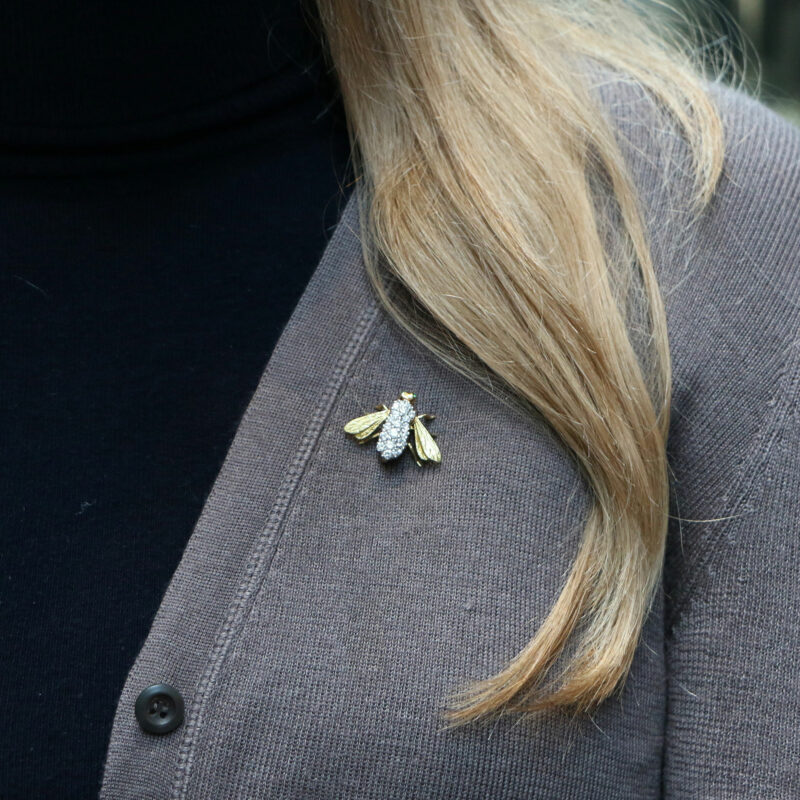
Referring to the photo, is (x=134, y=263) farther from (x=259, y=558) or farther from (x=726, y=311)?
(x=726, y=311)

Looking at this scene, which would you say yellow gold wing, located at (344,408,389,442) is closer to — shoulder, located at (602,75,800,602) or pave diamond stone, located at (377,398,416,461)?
pave diamond stone, located at (377,398,416,461)

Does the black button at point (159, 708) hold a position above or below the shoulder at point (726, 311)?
below

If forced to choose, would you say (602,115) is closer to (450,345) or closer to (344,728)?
(450,345)

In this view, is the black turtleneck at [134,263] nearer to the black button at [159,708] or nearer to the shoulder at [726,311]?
the black button at [159,708]

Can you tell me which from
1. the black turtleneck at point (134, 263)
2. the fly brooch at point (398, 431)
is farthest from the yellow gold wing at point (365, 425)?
the black turtleneck at point (134, 263)

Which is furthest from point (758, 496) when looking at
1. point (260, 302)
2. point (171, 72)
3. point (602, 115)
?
point (171, 72)

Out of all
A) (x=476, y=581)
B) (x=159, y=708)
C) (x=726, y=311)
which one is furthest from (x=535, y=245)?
(x=159, y=708)
